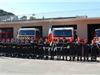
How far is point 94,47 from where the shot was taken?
22.3 metres

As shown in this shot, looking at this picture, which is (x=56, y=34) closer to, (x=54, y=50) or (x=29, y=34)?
(x=29, y=34)

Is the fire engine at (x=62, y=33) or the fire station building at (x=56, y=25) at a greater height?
the fire station building at (x=56, y=25)

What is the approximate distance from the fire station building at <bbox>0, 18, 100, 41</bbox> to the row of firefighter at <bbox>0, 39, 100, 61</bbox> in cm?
1170

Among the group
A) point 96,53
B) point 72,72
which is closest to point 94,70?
point 72,72

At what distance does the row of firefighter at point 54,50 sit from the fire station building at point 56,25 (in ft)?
38.4

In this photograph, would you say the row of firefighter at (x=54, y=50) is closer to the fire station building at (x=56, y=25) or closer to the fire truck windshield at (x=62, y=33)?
the fire truck windshield at (x=62, y=33)

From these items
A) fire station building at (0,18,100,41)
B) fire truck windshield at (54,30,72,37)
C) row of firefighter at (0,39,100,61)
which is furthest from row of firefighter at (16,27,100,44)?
row of firefighter at (0,39,100,61)

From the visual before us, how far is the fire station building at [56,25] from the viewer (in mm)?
36000

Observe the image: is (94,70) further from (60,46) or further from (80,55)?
(60,46)

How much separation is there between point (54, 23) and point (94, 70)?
2116 cm

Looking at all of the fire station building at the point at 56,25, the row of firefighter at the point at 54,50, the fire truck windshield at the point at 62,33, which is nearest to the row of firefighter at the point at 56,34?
the fire truck windshield at the point at 62,33

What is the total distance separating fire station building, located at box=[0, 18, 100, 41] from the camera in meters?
36.0

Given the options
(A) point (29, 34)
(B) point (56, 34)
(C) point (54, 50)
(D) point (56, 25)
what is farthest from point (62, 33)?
(C) point (54, 50)

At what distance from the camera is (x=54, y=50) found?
23.7m
